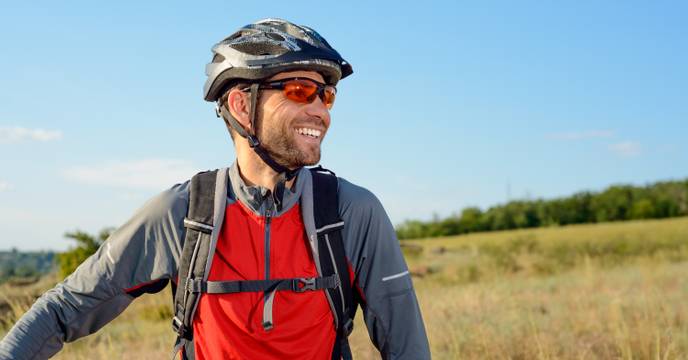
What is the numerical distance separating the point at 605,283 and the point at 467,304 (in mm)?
5639

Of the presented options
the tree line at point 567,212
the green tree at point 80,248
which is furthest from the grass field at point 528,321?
the tree line at point 567,212

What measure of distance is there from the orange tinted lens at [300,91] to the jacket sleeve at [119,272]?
67cm

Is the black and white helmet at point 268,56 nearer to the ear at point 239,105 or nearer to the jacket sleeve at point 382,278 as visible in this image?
the ear at point 239,105

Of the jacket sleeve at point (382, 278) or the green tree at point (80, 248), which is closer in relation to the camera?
the jacket sleeve at point (382, 278)

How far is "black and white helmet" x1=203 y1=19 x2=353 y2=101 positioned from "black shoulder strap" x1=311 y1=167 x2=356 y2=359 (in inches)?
23.4

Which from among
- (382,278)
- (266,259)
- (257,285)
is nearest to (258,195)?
(266,259)

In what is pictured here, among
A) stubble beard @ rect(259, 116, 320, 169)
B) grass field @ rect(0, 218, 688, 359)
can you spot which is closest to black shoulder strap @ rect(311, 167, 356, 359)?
stubble beard @ rect(259, 116, 320, 169)

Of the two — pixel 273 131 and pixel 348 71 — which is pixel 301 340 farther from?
pixel 348 71

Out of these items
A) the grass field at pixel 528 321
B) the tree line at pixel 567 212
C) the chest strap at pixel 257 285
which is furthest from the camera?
the tree line at pixel 567 212

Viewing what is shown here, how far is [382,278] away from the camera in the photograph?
2912mm

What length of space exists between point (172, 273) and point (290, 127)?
85 centimetres

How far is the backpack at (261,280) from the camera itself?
2.83 meters

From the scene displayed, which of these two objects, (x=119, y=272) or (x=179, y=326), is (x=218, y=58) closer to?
(x=119, y=272)

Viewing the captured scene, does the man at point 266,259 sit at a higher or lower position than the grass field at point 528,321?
higher
